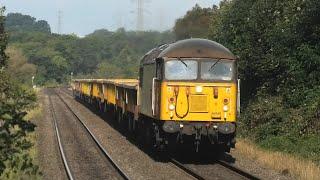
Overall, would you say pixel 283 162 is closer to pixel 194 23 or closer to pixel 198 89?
pixel 198 89

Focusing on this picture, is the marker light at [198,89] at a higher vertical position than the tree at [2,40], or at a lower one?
lower

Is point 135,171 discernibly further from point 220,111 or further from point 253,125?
point 253,125

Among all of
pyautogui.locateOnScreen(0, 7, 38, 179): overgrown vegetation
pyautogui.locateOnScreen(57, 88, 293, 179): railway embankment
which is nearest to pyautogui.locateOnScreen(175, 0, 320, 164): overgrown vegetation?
pyautogui.locateOnScreen(57, 88, 293, 179): railway embankment

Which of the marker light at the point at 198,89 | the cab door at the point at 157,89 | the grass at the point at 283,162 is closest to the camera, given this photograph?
the grass at the point at 283,162

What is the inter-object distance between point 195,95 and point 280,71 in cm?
955

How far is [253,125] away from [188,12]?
45300 mm

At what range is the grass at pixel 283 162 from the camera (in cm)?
1354

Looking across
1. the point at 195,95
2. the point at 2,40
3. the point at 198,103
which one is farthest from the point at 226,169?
the point at 2,40

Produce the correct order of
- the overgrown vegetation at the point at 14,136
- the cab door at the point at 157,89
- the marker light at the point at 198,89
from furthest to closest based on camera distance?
the cab door at the point at 157,89 → the marker light at the point at 198,89 → the overgrown vegetation at the point at 14,136

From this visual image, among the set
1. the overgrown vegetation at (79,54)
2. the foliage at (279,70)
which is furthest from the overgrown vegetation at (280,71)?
the overgrown vegetation at (79,54)

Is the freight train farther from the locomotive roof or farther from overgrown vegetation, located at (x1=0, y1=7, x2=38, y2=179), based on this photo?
overgrown vegetation, located at (x1=0, y1=7, x2=38, y2=179)

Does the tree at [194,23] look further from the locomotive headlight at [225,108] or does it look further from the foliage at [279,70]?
the locomotive headlight at [225,108]

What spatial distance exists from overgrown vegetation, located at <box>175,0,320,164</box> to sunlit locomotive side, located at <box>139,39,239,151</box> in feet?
10.6

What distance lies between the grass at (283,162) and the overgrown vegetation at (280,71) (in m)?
0.79
